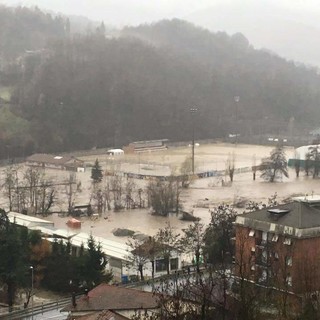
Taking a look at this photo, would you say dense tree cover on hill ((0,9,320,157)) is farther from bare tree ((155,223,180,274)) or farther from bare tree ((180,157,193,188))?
bare tree ((155,223,180,274))

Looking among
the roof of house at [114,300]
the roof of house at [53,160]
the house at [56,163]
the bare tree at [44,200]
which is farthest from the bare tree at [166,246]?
the roof of house at [53,160]

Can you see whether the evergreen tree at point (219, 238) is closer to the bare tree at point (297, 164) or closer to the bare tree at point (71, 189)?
the bare tree at point (71, 189)

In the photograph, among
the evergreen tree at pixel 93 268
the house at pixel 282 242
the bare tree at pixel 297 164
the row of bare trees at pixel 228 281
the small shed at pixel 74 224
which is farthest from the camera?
the bare tree at pixel 297 164

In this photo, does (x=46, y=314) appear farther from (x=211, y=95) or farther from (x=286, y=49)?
(x=286, y=49)

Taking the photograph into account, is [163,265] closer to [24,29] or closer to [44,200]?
[44,200]

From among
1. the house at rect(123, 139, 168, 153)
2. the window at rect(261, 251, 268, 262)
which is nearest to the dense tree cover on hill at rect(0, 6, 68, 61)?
the house at rect(123, 139, 168, 153)

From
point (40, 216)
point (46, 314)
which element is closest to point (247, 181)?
point (40, 216)

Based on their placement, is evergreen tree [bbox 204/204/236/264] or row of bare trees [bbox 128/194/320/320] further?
evergreen tree [bbox 204/204/236/264]
